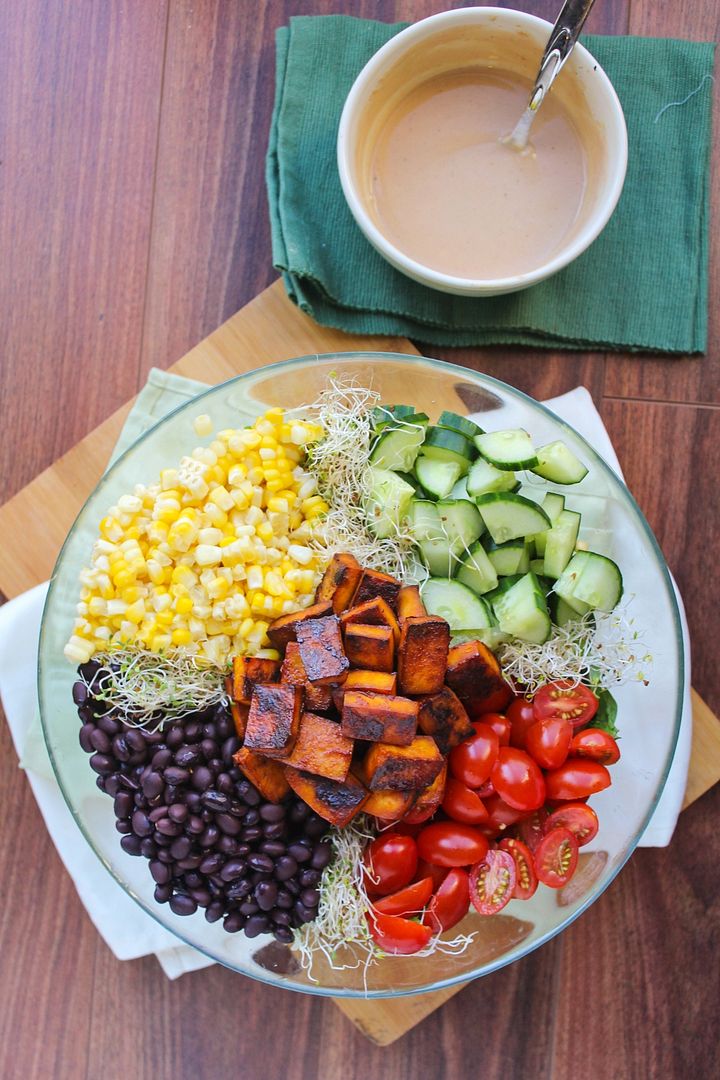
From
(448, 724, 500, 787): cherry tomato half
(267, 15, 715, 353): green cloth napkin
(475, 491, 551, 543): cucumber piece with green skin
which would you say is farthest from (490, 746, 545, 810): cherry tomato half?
(267, 15, 715, 353): green cloth napkin

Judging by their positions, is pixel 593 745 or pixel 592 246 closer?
pixel 593 745

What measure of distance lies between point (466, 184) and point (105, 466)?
1029 millimetres

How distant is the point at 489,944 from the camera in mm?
1790

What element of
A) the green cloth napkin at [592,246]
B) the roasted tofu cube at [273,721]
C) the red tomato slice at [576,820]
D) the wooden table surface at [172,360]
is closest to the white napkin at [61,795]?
the wooden table surface at [172,360]

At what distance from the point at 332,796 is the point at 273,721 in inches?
6.9

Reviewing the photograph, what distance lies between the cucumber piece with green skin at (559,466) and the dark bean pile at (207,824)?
31.8 inches

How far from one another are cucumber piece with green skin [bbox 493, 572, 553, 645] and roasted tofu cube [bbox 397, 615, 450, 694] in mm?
163

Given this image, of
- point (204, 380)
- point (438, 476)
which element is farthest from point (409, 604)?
point (204, 380)

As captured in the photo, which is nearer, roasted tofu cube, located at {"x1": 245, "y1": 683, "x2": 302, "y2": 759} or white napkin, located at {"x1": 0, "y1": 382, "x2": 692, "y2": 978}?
roasted tofu cube, located at {"x1": 245, "y1": 683, "x2": 302, "y2": 759}

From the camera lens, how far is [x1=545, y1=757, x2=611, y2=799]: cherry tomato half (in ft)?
5.45

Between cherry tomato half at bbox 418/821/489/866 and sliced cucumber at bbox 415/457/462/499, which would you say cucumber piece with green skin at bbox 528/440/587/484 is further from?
cherry tomato half at bbox 418/821/489/866

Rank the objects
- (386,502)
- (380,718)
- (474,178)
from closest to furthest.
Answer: (380,718), (386,502), (474,178)

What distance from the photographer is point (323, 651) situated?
1.56m

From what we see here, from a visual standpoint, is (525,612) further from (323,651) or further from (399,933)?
(399,933)
